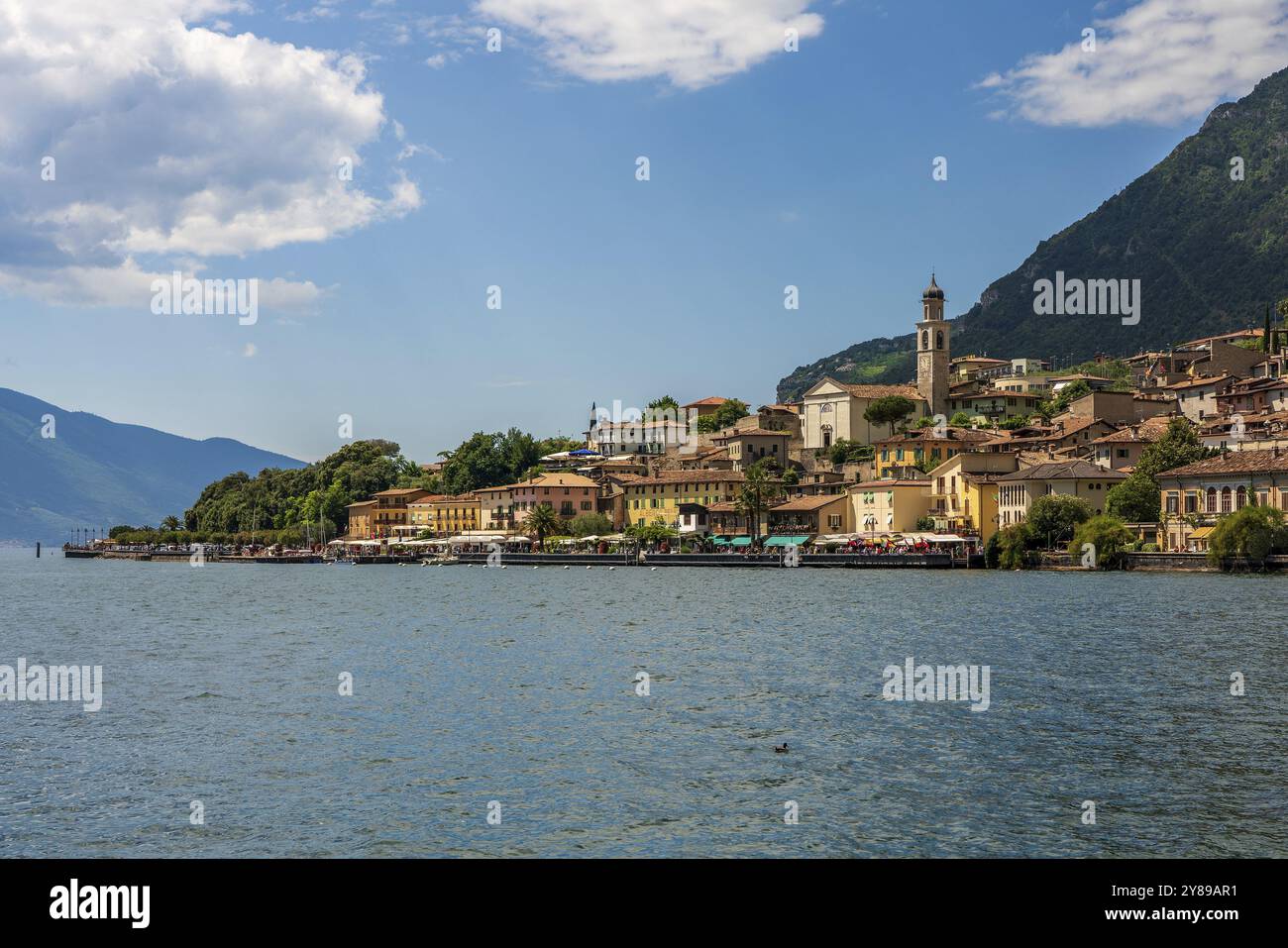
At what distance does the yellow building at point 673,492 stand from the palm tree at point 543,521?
802cm

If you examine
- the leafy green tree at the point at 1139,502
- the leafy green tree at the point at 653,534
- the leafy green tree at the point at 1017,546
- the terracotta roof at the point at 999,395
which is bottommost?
the leafy green tree at the point at 1017,546

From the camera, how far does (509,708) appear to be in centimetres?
2822

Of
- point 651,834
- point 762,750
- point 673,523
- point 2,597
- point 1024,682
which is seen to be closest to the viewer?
point 651,834

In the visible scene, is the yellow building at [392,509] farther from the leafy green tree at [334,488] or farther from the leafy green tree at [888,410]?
the leafy green tree at [888,410]

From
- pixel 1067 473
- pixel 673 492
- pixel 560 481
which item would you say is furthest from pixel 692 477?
pixel 1067 473

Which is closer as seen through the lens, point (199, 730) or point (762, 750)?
point (762, 750)

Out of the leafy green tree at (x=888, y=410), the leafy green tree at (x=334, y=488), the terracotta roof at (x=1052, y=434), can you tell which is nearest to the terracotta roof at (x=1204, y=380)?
the terracotta roof at (x=1052, y=434)

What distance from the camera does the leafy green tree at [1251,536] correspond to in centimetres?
7294

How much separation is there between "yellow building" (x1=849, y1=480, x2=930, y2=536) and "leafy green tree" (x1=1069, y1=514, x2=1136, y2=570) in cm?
2339
